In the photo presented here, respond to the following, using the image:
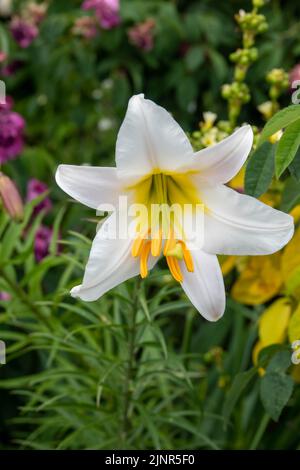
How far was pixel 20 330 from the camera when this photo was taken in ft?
5.90

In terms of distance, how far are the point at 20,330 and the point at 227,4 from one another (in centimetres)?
99

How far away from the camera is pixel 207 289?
0.94 m

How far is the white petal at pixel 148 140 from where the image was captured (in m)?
0.85

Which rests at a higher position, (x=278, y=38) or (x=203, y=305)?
(x=278, y=38)

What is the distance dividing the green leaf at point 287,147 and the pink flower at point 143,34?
109 centimetres

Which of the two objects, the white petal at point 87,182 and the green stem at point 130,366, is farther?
the green stem at point 130,366

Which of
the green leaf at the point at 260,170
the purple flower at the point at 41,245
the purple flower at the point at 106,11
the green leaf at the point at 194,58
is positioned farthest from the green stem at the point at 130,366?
the purple flower at the point at 106,11

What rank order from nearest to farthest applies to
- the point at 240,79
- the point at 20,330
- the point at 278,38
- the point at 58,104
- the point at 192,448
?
the point at 240,79 < the point at 192,448 < the point at 20,330 < the point at 278,38 < the point at 58,104

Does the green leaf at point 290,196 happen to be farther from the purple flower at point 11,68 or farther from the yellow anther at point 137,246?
the purple flower at point 11,68

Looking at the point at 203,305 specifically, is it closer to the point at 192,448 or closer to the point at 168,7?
the point at 192,448

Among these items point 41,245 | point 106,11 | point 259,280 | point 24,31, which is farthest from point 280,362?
point 24,31

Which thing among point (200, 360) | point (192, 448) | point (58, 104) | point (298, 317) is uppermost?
point (58, 104)

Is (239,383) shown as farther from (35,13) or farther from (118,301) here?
(35,13)

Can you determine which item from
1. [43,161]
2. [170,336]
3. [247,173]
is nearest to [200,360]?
[170,336]
